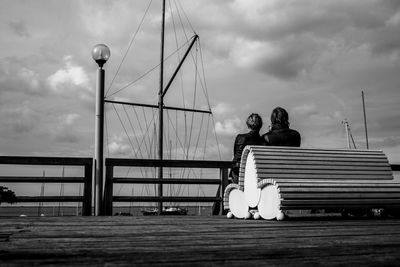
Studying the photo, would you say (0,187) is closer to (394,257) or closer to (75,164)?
(75,164)

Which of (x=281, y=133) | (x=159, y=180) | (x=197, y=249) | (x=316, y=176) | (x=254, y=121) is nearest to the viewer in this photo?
(x=197, y=249)

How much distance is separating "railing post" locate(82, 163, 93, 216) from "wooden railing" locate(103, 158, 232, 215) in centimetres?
25

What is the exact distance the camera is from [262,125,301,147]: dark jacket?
20.3ft

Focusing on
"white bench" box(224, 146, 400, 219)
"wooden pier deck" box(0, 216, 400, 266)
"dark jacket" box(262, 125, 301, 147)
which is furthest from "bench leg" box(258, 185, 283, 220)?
"wooden pier deck" box(0, 216, 400, 266)

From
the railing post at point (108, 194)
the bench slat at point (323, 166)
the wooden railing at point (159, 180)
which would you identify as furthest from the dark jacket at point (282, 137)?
the railing post at point (108, 194)

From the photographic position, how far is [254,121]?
645cm

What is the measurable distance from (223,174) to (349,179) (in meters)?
2.61

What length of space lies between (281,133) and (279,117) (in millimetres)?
278

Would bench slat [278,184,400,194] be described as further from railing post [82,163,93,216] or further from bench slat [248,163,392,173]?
railing post [82,163,93,216]

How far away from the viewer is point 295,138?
20.4ft

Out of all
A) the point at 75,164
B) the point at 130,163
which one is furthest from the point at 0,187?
the point at 130,163

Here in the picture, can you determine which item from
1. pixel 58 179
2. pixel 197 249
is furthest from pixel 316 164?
pixel 58 179

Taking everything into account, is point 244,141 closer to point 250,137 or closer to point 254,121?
point 250,137

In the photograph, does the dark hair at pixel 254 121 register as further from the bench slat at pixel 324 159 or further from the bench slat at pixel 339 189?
the bench slat at pixel 339 189
